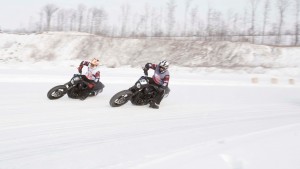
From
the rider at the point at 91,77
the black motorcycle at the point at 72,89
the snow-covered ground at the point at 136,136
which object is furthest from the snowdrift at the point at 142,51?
the snow-covered ground at the point at 136,136

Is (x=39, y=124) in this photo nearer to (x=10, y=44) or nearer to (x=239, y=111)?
(x=239, y=111)

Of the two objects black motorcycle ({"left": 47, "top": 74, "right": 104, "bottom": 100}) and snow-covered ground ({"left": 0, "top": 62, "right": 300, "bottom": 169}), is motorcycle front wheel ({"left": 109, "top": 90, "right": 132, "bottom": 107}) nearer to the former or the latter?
snow-covered ground ({"left": 0, "top": 62, "right": 300, "bottom": 169})

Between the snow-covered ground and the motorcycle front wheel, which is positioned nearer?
the snow-covered ground

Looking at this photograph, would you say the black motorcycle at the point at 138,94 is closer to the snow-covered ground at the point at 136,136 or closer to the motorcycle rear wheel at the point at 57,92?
the snow-covered ground at the point at 136,136

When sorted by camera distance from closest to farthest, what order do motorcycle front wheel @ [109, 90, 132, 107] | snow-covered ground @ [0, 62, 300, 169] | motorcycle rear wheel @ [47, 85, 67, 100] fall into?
snow-covered ground @ [0, 62, 300, 169]
motorcycle front wheel @ [109, 90, 132, 107]
motorcycle rear wheel @ [47, 85, 67, 100]

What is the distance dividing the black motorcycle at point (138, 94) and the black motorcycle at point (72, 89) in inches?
63.3

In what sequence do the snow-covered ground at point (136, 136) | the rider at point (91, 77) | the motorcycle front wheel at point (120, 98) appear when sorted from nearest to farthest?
the snow-covered ground at point (136, 136) → the motorcycle front wheel at point (120, 98) → the rider at point (91, 77)

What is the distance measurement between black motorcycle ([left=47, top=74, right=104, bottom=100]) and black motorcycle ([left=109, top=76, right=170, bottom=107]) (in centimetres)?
161

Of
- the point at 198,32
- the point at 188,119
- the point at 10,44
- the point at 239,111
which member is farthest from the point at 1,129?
the point at 198,32

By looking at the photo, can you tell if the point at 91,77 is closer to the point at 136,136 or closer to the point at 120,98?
the point at 120,98

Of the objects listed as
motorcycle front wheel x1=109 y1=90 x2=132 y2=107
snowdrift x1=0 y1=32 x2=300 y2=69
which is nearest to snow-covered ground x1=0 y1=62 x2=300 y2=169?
motorcycle front wheel x1=109 y1=90 x2=132 y2=107

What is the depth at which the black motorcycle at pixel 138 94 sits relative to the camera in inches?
403

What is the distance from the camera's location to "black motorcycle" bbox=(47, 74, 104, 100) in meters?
10.8

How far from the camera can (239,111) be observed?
11789 mm
